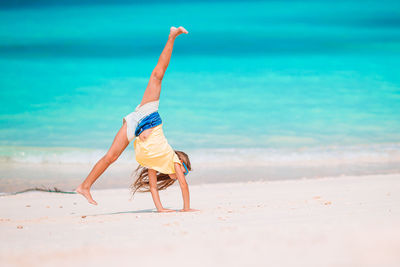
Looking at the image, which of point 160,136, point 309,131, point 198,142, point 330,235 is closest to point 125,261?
point 330,235

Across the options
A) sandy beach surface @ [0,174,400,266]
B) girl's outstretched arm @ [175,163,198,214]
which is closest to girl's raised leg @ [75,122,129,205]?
sandy beach surface @ [0,174,400,266]

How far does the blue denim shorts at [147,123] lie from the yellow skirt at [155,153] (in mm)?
66

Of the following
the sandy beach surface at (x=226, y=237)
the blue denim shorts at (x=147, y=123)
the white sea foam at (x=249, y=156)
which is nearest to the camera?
the sandy beach surface at (x=226, y=237)

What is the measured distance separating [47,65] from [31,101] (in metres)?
1.89

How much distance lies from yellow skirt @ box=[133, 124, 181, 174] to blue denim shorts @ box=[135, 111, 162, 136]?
66 mm

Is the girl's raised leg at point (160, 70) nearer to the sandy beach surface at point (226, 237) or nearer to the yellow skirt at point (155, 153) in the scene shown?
the yellow skirt at point (155, 153)

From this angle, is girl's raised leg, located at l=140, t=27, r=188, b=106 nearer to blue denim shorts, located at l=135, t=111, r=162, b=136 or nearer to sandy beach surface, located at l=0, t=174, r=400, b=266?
blue denim shorts, located at l=135, t=111, r=162, b=136

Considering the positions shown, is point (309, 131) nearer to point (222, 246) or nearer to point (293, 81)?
point (293, 81)

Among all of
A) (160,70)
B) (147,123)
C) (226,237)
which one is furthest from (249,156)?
(226,237)

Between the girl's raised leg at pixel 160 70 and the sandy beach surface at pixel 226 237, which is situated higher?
the girl's raised leg at pixel 160 70

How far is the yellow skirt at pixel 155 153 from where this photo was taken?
5.23 meters

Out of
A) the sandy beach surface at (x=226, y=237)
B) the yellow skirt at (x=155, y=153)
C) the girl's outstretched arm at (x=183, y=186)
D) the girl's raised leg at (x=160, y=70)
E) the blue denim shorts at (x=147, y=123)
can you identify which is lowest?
the sandy beach surface at (x=226, y=237)

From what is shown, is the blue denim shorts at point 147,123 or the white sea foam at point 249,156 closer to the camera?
the blue denim shorts at point 147,123

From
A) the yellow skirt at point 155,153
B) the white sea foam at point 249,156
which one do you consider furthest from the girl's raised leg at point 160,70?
the white sea foam at point 249,156
